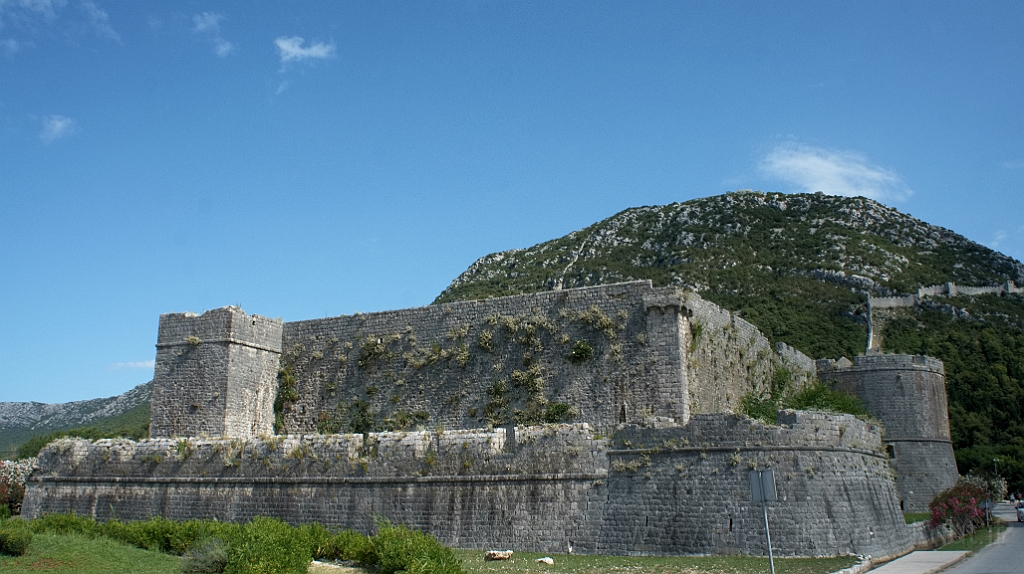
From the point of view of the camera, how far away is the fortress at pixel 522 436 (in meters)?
16.2

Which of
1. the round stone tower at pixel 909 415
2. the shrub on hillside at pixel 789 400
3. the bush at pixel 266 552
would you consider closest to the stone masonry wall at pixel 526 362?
the shrub on hillside at pixel 789 400

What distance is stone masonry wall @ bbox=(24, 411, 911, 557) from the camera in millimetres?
15773

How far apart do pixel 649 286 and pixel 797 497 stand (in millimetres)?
7819

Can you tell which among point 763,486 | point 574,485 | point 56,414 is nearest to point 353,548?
point 574,485

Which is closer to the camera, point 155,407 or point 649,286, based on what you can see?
point 649,286

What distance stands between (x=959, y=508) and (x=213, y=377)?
72.0ft

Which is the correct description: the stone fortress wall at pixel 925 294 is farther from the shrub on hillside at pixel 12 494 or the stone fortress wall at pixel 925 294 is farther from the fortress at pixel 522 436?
the shrub on hillside at pixel 12 494

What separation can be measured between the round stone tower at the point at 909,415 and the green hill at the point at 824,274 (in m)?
15.3

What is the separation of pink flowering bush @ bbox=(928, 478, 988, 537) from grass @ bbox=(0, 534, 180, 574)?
734 inches

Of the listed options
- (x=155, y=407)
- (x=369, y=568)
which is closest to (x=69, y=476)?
(x=155, y=407)

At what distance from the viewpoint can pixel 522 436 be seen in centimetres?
1797

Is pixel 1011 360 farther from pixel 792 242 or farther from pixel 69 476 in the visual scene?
pixel 69 476

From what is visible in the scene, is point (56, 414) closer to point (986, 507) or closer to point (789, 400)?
point (789, 400)

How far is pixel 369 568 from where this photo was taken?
14.6 m
